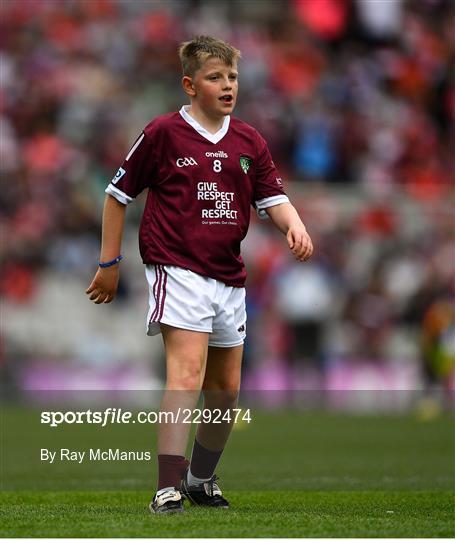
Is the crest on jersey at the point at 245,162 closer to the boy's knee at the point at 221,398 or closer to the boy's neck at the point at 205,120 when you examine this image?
the boy's neck at the point at 205,120

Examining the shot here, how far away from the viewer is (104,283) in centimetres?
631

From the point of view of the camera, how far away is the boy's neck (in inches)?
250

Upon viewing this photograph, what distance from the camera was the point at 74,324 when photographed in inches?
706

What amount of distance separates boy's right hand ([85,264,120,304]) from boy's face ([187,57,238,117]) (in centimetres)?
87

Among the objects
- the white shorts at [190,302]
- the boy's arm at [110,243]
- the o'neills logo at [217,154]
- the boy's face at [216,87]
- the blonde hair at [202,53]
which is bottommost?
the white shorts at [190,302]

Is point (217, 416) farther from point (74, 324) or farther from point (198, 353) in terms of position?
point (74, 324)

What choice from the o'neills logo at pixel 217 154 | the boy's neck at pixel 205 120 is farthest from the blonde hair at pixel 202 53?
the o'neills logo at pixel 217 154

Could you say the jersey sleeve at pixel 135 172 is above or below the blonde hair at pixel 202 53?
below

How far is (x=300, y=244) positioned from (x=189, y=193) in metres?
0.56

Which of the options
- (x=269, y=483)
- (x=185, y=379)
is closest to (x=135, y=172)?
(x=185, y=379)

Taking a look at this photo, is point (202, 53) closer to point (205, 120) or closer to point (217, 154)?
point (205, 120)

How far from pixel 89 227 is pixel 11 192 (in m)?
1.20

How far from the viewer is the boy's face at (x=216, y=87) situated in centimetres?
627

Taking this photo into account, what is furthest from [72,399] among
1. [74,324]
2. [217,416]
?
[217,416]
